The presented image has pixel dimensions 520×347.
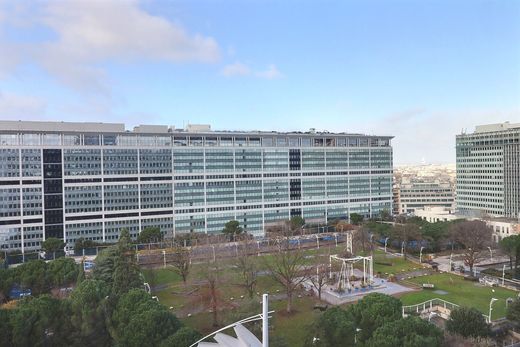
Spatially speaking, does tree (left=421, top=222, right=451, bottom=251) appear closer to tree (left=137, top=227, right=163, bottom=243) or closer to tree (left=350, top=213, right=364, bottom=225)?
tree (left=350, top=213, right=364, bottom=225)

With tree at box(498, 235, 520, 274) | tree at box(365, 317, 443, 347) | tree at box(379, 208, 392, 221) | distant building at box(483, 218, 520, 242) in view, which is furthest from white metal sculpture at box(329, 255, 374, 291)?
tree at box(379, 208, 392, 221)

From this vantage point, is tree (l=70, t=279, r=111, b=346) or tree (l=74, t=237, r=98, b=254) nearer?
tree (l=70, t=279, r=111, b=346)

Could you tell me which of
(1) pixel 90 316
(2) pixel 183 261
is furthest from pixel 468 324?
(2) pixel 183 261

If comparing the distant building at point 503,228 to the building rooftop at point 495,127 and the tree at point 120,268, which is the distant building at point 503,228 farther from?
the tree at point 120,268

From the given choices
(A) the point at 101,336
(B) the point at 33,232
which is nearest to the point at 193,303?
(A) the point at 101,336

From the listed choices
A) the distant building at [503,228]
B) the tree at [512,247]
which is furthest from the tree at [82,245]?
the distant building at [503,228]

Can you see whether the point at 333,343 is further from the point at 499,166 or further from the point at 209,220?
the point at 499,166
